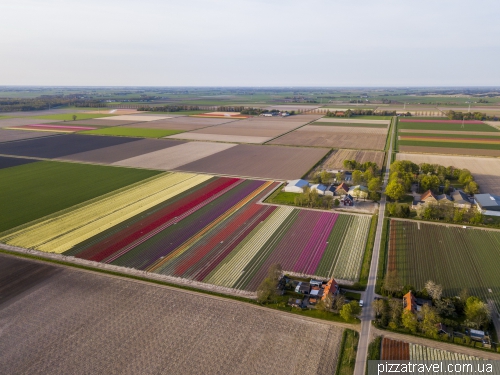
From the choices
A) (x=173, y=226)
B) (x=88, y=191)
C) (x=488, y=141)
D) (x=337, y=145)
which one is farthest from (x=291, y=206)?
(x=488, y=141)

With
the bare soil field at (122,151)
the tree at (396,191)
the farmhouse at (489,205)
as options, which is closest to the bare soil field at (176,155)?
the bare soil field at (122,151)

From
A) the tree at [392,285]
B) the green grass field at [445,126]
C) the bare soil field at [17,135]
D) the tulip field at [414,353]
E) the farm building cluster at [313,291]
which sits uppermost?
the green grass field at [445,126]

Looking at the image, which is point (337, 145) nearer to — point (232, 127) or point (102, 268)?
point (232, 127)

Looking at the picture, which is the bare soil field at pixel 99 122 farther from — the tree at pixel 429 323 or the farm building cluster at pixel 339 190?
the tree at pixel 429 323

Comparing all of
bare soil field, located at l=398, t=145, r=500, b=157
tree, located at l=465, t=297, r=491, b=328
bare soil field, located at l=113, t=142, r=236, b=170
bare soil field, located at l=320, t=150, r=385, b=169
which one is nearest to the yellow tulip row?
bare soil field, located at l=113, t=142, r=236, b=170

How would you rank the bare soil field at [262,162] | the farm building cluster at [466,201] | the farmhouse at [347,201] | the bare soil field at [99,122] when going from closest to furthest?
1. the farm building cluster at [466,201]
2. the farmhouse at [347,201]
3. the bare soil field at [262,162]
4. the bare soil field at [99,122]
